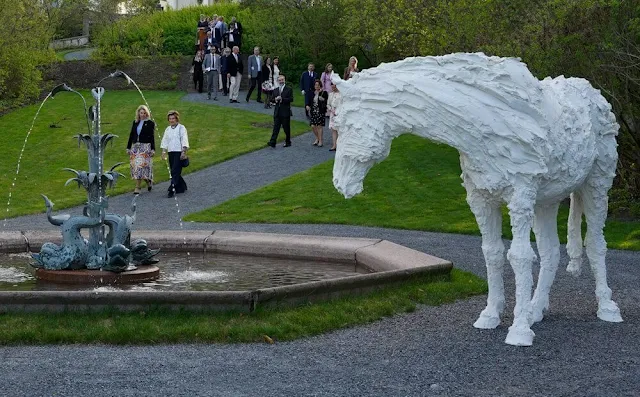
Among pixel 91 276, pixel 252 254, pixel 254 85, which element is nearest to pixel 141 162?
pixel 252 254

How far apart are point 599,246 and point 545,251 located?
1.96ft

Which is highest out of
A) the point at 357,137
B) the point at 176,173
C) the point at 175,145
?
the point at 357,137

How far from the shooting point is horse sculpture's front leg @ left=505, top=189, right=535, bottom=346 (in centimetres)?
873

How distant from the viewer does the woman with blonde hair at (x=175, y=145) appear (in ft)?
69.8

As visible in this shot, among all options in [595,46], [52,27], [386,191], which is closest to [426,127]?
[595,46]

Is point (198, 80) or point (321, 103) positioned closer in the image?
point (321, 103)

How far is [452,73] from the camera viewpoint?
8.68 m

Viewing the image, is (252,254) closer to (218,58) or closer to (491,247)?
(491,247)

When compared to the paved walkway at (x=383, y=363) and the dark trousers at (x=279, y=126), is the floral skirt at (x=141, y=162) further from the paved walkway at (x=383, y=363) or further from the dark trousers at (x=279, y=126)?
the paved walkway at (x=383, y=363)

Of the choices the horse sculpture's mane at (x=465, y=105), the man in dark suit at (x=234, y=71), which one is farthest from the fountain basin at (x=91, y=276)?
the man in dark suit at (x=234, y=71)

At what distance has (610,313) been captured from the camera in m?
9.92

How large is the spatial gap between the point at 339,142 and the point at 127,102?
28.8 metres

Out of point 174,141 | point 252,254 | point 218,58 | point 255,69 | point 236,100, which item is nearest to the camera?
point 252,254

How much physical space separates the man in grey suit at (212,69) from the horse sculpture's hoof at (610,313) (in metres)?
27.2
